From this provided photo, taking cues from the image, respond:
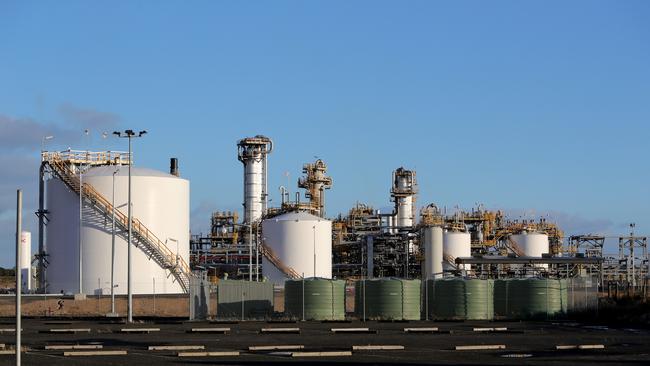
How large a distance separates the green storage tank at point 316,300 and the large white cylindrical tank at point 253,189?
47.2m

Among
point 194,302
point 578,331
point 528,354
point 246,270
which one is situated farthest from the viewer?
point 246,270

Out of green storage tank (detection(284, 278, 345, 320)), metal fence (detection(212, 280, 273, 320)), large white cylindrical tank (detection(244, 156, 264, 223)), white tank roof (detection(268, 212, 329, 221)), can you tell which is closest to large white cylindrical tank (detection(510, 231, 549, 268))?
large white cylindrical tank (detection(244, 156, 264, 223))

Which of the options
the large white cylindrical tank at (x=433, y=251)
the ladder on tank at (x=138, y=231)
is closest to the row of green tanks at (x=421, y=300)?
the ladder on tank at (x=138, y=231)

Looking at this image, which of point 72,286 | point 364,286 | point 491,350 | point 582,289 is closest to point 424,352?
point 491,350

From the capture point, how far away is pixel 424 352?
30.2m

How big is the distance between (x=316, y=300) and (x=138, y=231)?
24018 mm

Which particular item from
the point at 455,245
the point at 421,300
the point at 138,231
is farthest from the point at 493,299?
the point at 455,245

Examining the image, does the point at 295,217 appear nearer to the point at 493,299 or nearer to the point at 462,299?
the point at 493,299

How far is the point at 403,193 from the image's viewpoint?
356 ft

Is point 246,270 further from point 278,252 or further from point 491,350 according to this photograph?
Result: point 491,350

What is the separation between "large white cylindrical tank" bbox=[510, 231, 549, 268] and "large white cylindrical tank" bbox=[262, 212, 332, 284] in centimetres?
3500

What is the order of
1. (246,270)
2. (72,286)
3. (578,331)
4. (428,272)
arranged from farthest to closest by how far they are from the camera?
(246,270), (428,272), (72,286), (578,331)

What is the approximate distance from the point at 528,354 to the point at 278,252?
65.6 m

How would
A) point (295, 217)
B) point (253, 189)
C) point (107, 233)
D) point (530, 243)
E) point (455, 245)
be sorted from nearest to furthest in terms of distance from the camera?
point (107, 233) < point (295, 217) < point (253, 189) < point (455, 245) < point (530, 243)
